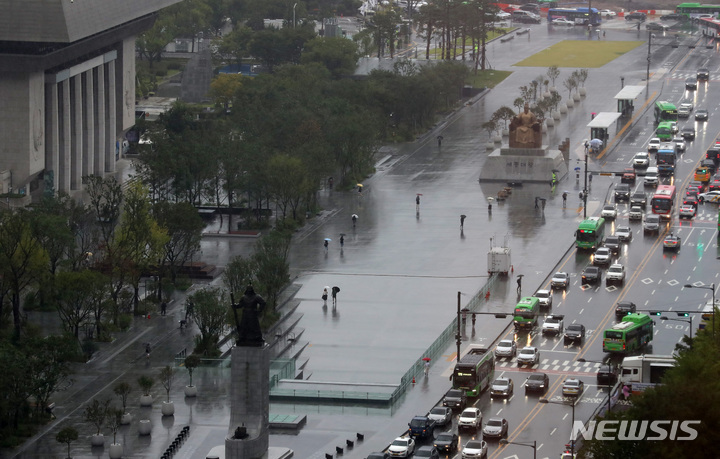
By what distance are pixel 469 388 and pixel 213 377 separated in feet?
62.1

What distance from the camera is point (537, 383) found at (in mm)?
113000

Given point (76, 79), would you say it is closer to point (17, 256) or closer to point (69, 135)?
point (69, 135)

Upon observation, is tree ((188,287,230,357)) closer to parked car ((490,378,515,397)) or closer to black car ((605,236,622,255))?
parked car ((490,378,515,397))

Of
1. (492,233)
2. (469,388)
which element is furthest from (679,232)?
(469,388)

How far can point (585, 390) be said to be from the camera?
11325 cm

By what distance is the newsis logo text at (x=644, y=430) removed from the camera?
8412cm

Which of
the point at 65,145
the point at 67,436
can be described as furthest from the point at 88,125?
the point at 67,436

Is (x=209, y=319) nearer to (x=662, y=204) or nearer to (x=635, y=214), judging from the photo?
(x=635, y=214)

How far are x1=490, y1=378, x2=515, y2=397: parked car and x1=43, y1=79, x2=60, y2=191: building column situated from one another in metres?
69.0

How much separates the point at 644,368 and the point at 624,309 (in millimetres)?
18577

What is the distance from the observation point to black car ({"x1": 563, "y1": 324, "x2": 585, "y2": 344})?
125 meters

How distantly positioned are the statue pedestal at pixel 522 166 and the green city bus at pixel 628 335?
204ft

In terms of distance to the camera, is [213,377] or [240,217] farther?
[240,217]

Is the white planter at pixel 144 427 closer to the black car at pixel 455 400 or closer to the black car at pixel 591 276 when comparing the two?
the black car at pixel 455 400
